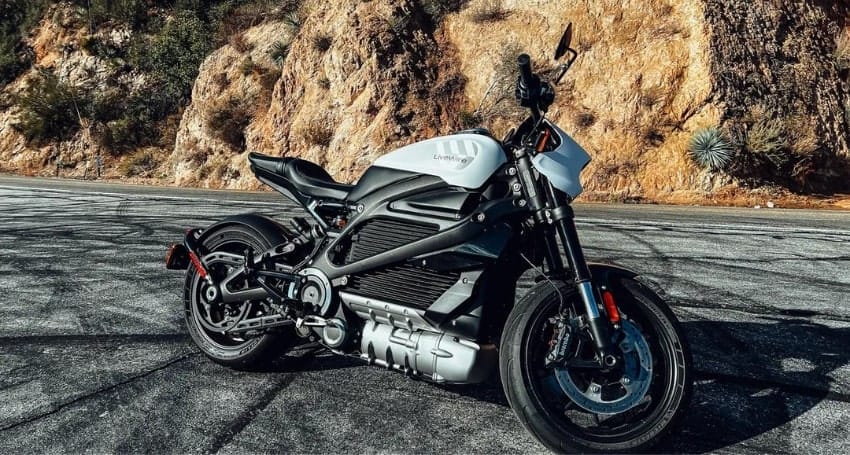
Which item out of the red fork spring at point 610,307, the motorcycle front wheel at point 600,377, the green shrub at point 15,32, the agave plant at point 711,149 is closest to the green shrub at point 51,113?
the green shrub at point 15,32

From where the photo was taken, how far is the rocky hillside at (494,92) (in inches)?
708

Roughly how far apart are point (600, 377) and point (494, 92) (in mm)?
18882

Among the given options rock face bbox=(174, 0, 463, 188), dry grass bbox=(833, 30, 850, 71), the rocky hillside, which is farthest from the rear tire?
dry grass bbox=(833, 30, 850, 71)

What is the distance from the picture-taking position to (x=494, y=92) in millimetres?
20781

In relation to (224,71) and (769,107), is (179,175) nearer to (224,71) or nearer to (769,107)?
(224,71)

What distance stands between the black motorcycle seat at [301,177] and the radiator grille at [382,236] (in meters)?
0.32

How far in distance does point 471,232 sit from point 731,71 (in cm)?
1903

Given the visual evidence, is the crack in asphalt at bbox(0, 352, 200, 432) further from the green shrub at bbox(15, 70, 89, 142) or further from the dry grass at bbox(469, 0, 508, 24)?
the green shrub at bbox(15, 70, 89, 142)

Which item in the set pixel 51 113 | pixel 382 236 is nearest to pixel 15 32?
pixel 51 113

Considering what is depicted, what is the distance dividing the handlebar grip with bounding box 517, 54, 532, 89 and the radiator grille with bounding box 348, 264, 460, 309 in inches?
39.3

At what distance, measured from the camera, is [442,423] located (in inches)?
114

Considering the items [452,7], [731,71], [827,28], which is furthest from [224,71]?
[827,28]

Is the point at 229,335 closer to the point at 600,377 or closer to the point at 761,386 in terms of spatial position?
the point at 600,377

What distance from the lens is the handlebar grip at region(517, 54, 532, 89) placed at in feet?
9.20
